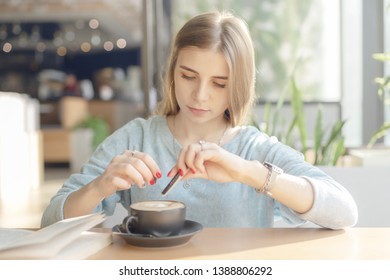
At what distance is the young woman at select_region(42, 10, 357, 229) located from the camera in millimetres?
1176

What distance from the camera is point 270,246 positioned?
103 cm

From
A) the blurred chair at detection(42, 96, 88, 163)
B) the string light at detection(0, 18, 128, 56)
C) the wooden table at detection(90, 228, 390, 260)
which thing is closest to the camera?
the wooden table at detection(90, 228, 390, 260)

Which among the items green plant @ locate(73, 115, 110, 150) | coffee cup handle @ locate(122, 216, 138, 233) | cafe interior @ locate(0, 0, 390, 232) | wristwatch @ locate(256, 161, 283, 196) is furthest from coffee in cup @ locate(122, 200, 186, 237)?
green plant @ locate(73, 115, 110, 150)

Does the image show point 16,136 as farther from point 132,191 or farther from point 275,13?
point 132,191

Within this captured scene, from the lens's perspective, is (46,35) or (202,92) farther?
(46,35)

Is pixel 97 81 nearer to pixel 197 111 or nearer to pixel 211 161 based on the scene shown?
pixel 197 111

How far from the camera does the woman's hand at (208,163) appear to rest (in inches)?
44.4

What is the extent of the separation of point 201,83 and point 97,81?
12.7 meters

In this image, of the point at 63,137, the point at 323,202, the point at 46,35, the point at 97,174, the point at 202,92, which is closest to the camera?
the point at 323,202

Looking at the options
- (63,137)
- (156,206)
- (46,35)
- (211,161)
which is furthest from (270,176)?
(46,35)

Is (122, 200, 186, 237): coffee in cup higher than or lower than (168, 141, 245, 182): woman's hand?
lower

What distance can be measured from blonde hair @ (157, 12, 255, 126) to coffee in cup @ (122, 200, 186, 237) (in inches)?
17.8

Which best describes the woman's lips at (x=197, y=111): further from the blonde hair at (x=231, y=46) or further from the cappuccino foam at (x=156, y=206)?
the cappuccino foam at (x=156, y=206)

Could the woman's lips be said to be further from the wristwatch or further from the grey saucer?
the grey saucer
